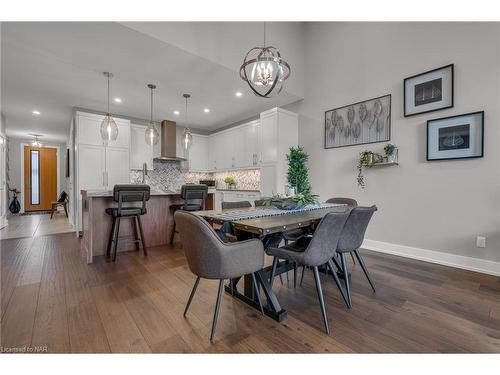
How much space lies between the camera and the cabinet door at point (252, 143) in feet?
17.6

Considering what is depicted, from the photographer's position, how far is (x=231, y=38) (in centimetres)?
346

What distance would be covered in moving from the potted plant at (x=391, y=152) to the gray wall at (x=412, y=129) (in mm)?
83

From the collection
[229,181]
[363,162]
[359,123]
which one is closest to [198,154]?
[229,181]

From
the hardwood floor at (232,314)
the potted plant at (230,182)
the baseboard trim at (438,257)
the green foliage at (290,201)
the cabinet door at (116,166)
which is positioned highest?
the cabinet door at (116,166)

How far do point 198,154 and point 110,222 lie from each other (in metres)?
3.66

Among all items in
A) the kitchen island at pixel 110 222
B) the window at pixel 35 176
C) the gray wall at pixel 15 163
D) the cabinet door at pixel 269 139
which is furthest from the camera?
the window at pixel 35 176

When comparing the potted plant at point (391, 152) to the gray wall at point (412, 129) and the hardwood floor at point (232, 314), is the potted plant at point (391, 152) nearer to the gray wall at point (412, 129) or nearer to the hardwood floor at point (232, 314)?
the gray wall at point (412, 129)

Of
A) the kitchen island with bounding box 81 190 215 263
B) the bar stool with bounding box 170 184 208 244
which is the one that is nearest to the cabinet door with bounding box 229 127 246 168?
the bar stool with bounding box 170 184 208 244

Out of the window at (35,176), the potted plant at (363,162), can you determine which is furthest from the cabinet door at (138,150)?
the window at (35,176)

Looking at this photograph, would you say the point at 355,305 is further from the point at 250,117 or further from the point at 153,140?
the point at 250,117

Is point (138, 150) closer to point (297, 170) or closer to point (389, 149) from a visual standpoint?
point (297, 170)

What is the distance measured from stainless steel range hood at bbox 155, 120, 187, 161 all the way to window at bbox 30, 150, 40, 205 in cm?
683

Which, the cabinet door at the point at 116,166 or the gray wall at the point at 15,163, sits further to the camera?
the gray wall at the point at 15,163
